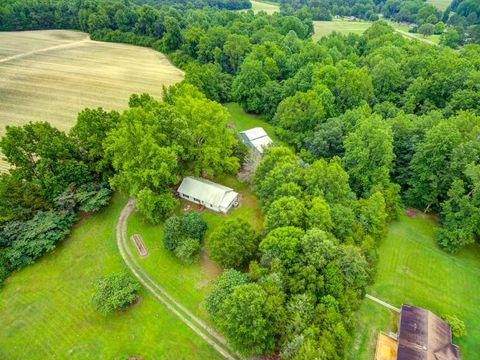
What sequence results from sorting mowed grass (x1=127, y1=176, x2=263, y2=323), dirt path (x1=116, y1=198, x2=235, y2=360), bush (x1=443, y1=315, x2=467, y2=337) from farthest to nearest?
mowed grass (x1=127, y1=176, x2=263, y2=323) < bush (x1=443, y1=315, x2=467, y2=337) < dirt path (x1=116, y1=198, x2=235, y2=360)

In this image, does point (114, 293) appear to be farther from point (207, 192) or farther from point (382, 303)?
point (382, 303)

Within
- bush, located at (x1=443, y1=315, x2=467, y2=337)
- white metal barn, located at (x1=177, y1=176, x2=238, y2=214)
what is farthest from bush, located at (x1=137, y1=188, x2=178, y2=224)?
bush, located at (x1=443, y1=315, x2=467, y2=337)

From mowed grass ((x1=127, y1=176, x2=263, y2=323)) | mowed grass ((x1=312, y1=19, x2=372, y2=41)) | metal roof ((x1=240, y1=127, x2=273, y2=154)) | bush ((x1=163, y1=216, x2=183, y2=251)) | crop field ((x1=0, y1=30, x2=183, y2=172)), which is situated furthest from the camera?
mowed grass ((x1=312, y1=19, x2=372, y2=41))

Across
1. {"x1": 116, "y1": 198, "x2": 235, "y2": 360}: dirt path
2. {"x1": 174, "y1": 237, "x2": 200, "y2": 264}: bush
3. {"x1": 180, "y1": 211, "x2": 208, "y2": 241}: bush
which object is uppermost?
{"x1": 180, "y1": 211, "x2": 208, "y2": 241}: bush

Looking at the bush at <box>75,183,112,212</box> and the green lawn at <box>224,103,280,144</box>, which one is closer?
the bush at <box>75,183,112,212</box>

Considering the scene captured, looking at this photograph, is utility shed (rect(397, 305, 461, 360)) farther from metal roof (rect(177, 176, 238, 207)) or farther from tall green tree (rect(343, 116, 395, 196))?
metal roof (rect(177, 176, 238, 207))

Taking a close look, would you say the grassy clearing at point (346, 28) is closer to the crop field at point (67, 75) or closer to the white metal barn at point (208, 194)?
the crop field at point (67, 75)

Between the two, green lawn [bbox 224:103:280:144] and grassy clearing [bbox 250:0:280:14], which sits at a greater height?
grassy clearing [bbox 250:0:280:14]
